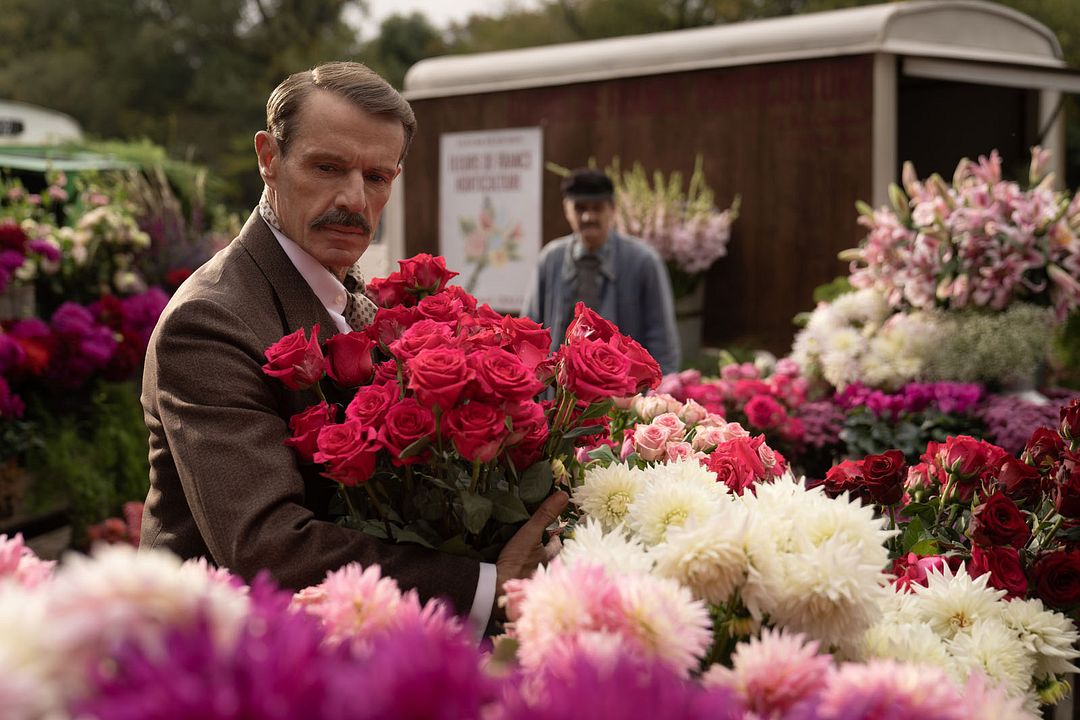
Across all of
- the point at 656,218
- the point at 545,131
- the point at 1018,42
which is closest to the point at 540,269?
the point at 656,218

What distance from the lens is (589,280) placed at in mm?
5543

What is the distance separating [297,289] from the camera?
1.94 meters

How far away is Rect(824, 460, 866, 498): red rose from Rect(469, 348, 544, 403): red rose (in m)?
0.79

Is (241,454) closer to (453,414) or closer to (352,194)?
(453,414)

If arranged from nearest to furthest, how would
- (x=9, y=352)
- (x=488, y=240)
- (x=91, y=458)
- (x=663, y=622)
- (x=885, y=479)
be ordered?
1. (x=663, y=622)
2. (x=885, y=479)
3. (x=9, y=352)
4. (x=91, y=458)
5. (x=488, y=240)

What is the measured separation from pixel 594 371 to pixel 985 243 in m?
3.23

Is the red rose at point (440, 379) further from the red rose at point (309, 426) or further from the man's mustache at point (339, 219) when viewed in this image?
the man's mustache at point (339, 219)

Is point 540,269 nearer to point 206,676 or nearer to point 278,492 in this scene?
point 278,492

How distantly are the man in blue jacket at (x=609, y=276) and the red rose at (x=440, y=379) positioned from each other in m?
4.00

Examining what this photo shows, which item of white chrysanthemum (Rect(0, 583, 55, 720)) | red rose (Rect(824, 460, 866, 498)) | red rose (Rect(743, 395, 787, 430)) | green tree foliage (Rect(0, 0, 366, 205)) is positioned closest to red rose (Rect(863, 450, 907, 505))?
red rose (Rect(824, 460, 866, 498))

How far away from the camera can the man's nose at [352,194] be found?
191 centimetres

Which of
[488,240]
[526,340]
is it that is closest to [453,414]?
[526,340]

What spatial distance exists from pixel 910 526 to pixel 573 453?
74 centimetres

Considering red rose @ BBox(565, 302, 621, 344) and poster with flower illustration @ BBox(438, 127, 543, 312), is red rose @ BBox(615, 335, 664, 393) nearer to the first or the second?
red rose @ BBox(565, 302, 621, 344)
